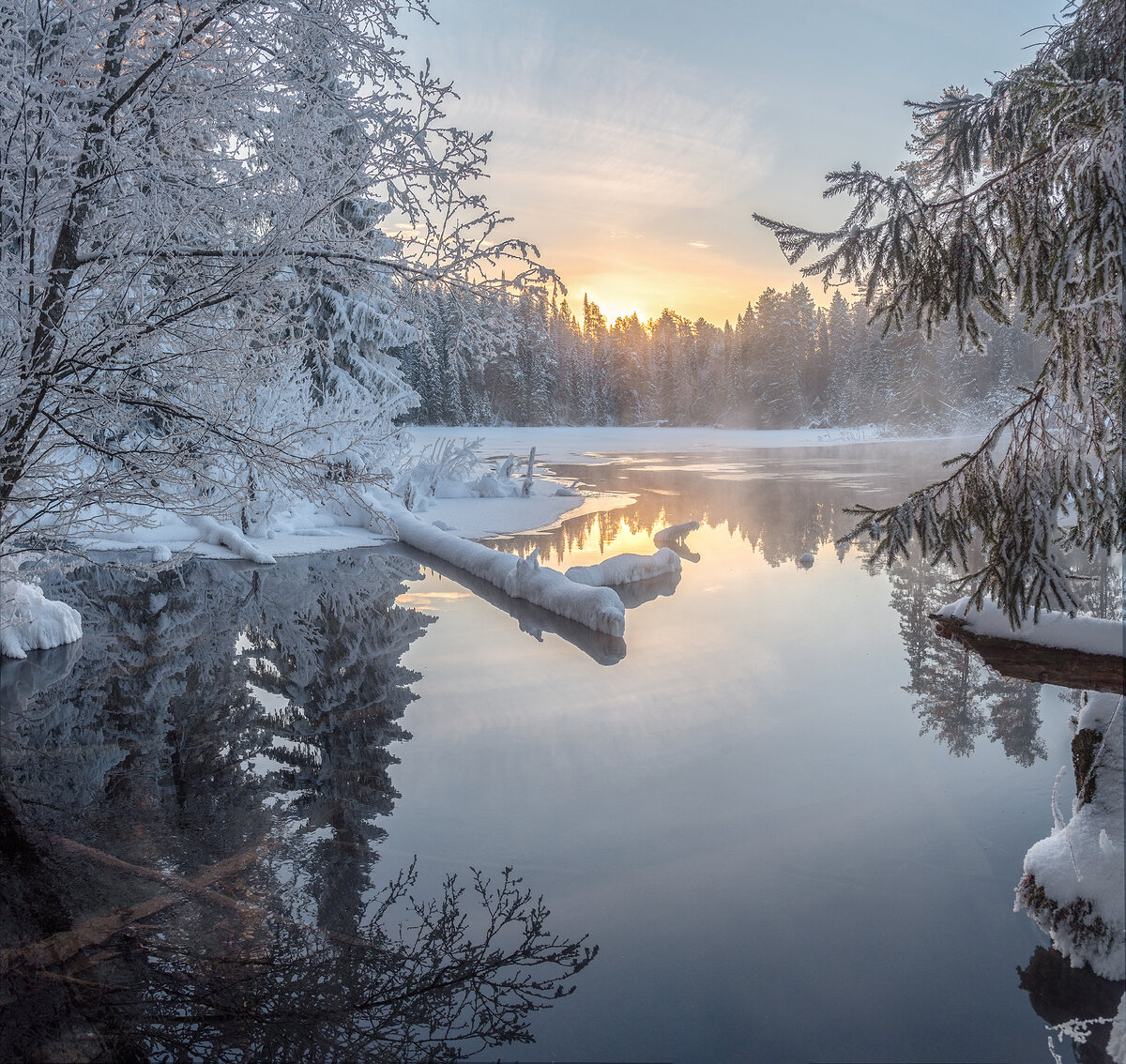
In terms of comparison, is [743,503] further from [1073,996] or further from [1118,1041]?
[1118,1041]

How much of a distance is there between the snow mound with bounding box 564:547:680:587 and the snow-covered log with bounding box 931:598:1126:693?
1012 cm

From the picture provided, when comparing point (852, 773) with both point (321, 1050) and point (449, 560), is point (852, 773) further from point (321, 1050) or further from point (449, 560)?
point (449, 560)

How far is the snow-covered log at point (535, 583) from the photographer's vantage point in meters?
12.0

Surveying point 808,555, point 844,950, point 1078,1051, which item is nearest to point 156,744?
point 844,950

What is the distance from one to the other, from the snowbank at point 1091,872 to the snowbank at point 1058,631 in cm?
220

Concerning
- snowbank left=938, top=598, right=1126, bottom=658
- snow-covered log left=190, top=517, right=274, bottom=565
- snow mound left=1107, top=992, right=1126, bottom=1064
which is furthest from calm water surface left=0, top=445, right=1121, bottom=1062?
snow-covered log left=190, top=517, right=274, bottom=565

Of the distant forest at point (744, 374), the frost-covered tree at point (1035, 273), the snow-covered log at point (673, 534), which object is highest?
the distant forest at point (744, 374)

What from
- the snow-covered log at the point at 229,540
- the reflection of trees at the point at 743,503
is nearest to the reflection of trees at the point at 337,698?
the snow-covered log at the point at 229,540

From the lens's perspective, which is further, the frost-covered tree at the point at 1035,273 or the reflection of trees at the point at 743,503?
the reflection of trees at the point at 743,503

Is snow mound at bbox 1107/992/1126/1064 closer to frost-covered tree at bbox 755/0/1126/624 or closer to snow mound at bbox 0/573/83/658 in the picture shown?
frost-covered tree at bbox 755/0/1126/624

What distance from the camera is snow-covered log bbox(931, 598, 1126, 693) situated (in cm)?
344

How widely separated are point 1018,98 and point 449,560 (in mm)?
13904

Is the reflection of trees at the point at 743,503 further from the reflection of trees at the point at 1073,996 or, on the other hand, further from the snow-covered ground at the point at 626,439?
the reflection of trees at the point at 1073,996

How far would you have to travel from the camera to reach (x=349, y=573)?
16.2 meters
